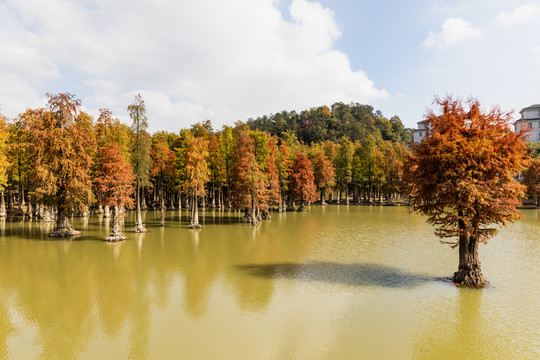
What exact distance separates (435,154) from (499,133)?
3.91m

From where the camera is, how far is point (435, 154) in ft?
63.4

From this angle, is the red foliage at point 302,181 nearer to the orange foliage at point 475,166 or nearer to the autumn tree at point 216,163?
the autumn tree at point 216,163

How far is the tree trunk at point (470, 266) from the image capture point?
1930 cm

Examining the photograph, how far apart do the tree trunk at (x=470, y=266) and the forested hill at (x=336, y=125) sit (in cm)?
11567

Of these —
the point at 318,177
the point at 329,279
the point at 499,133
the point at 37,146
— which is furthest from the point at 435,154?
the point at 318,177

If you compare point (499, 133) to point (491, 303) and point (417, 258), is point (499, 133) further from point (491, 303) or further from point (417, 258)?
point (417, 258)

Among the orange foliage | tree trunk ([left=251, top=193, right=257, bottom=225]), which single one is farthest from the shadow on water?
tree trunk ([left=251, top=193, right=257, bottom=225])

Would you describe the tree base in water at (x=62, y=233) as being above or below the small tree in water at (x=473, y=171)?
below

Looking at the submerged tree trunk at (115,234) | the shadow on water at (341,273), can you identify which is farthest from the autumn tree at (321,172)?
the shadow on water at (341,273)

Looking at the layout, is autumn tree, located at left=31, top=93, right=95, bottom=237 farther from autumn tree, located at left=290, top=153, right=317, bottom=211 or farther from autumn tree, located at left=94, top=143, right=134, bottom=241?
autumn tree, located at left=290, top=153, right=317, bottom=211

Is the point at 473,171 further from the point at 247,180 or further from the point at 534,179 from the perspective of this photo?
the point at 534,179

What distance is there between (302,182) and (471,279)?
52.1 m

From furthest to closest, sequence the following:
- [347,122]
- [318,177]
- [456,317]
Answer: [347,122], [318,177], [456,317]

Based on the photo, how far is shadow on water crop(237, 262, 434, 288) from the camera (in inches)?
809
